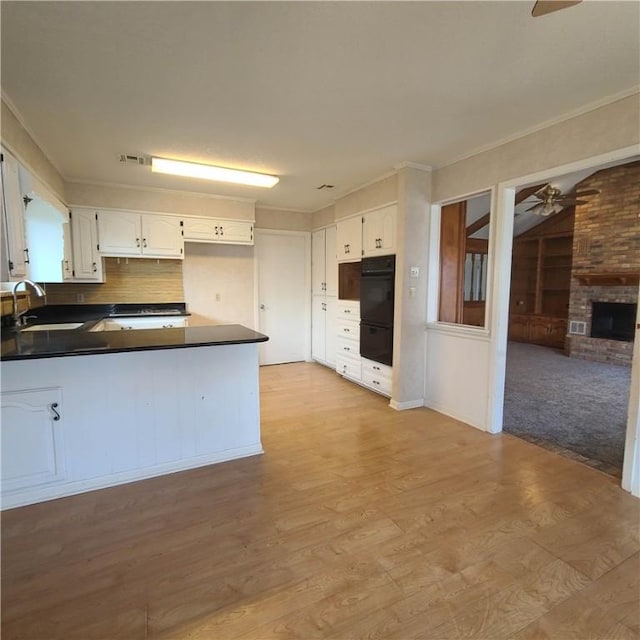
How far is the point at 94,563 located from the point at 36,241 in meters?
3.22

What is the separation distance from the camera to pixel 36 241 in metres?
3.54

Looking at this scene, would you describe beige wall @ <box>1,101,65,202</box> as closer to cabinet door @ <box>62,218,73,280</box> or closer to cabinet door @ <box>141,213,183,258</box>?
cabinet door @ <box>62,218,73,280</box>

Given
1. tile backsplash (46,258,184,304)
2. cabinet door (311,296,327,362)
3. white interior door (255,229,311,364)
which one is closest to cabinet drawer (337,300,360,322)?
cabinet door (311,296,327,362)

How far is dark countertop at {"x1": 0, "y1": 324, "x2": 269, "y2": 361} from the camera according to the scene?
6.77 ft

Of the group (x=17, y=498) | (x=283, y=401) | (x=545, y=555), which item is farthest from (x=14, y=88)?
(x=545, y=555)

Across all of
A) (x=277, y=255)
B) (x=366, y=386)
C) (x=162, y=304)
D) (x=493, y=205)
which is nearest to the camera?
(x=493, y=205)

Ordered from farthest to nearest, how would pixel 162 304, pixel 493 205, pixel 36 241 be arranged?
pixel 162 304, pixel 36 241, pixel 493 205

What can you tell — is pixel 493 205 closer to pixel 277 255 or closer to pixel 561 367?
pixel 277 255

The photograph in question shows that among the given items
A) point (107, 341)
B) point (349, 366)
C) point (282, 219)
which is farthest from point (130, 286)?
point (349, 366)

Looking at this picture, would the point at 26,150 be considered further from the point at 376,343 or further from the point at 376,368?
the point at 376,368

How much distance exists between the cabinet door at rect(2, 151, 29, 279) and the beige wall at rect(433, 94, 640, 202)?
3.44 m

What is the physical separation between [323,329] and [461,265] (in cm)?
241

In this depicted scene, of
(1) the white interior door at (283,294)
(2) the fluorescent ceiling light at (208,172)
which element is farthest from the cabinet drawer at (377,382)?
(2) the fluorescent ceiling light at (208,172)

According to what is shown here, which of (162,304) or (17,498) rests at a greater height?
(162,304)
